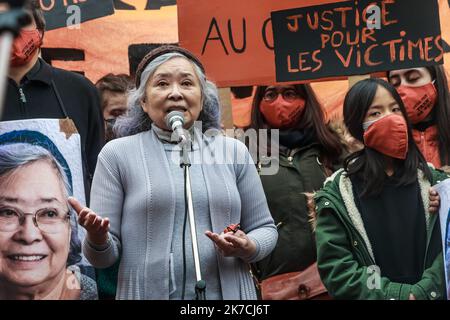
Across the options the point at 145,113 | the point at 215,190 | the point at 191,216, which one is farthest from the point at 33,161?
the point at 191,216

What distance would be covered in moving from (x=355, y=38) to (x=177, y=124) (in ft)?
7.20

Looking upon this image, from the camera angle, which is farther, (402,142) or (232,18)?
(232,18)

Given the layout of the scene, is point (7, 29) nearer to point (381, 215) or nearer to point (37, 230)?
point (37, 230)

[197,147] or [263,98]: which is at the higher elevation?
[263,98]

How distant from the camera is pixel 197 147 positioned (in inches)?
184

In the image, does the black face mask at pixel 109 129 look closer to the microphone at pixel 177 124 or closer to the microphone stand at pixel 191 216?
the microphone at pixel 177 124

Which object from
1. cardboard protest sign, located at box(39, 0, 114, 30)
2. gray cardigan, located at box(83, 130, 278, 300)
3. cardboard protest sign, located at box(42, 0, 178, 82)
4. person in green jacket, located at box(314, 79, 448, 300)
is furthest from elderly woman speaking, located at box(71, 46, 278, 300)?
cardboard protest sign, located at box(42, 0, 178, 82)

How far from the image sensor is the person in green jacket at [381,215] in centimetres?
533

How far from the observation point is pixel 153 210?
442cm

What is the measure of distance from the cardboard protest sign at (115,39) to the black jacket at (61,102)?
2.59 feet

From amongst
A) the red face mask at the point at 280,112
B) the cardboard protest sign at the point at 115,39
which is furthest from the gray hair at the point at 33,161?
the red face mask at the point at 280,112
